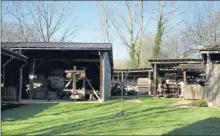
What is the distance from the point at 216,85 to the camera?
16609 mm

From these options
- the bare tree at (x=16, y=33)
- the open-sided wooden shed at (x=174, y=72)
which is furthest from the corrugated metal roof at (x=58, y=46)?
the bare tree at (x=16, y=33)

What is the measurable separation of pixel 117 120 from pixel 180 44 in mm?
37428

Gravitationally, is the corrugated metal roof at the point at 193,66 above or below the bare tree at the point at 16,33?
below

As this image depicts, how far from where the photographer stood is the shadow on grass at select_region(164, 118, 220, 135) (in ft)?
29.2

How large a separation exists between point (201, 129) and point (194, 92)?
13.7 metres

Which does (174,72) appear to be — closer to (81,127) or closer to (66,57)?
(66,57)

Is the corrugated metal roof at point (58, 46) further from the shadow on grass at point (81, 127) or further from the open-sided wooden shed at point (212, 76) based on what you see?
the shadow on grass at point (81, 127)

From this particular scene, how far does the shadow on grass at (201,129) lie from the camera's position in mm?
8898

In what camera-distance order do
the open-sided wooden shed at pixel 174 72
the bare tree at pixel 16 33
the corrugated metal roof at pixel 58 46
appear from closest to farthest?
the corrugated metal roof at pixel 58 46, the open-sided wooden shed at pixel 174 72, the bare tree at pixel 16 33

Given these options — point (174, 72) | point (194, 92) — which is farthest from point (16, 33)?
point (194, 92)

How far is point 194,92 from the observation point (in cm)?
2291

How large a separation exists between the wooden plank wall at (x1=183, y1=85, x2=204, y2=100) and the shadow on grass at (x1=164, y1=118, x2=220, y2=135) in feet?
37.9

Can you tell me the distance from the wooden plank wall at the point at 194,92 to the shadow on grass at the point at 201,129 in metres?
11.5

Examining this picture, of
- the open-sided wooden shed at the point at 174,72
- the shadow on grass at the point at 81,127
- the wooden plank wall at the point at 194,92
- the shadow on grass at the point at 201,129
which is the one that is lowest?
the shadow on grass at the point at 201,129
